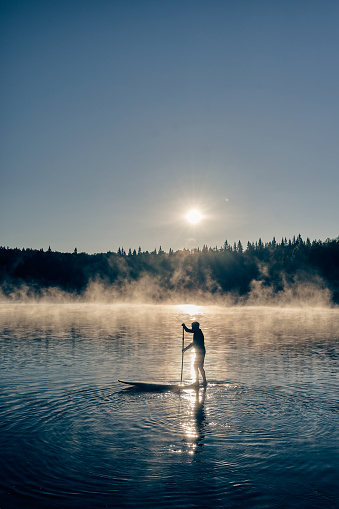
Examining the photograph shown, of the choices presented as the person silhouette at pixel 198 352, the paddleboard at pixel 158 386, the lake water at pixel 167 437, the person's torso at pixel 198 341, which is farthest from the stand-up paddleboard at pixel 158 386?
the person's torso at pixel 198 341

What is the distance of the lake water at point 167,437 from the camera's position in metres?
9.60

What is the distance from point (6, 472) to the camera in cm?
1063

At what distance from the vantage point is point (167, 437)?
12945 millimetres

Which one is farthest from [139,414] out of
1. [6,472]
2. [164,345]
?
[164,345]

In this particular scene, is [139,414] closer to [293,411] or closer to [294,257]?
[293,411]

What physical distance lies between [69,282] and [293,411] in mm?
187400

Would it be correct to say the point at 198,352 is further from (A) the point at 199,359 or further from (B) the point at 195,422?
(B) the point at 195,422

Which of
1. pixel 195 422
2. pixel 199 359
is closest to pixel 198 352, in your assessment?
pixel 199 359

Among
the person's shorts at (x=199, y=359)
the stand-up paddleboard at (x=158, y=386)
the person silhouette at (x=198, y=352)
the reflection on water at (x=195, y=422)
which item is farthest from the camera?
the person's shorts at (x=199, y=359)

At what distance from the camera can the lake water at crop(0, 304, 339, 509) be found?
960 cm

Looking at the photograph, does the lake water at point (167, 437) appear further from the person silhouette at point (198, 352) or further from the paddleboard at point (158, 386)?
the person silhouette at point (198, 352)

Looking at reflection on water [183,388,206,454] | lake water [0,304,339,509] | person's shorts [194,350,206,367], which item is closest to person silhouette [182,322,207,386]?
person's shorts [194,350,206,367]

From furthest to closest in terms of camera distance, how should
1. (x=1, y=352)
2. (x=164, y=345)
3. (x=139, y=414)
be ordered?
(x=164, y=345) → (x=1, y=352) → (x=139, y=414)

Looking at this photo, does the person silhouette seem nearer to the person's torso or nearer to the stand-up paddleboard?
the person's torso
